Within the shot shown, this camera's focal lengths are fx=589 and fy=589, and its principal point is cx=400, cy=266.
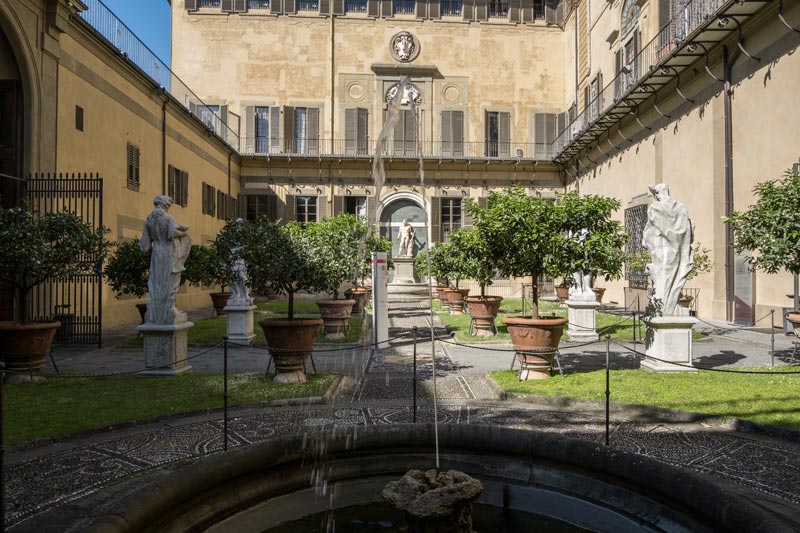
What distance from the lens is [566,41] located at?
27969mm

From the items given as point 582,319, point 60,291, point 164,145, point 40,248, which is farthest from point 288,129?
point 40,248

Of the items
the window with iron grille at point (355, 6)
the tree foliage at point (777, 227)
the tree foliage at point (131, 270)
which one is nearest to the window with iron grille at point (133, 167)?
the tree foliage at point (131, 270)

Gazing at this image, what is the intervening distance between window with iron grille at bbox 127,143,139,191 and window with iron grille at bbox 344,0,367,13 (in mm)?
15541

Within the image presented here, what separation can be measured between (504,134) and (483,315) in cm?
1772

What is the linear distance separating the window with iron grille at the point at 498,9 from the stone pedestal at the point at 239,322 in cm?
2233

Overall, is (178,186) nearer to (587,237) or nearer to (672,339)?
(587,237)

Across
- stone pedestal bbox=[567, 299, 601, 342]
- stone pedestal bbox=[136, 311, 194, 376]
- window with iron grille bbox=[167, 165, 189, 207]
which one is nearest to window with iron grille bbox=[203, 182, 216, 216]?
window with iron grille bbox=[167, 165, 189, 207]

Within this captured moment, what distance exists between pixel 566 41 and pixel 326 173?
13.0m

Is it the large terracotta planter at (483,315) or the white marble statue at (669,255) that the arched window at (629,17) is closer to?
the large terracotta planter at (483,315)

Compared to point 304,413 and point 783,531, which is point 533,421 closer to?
point 304,413

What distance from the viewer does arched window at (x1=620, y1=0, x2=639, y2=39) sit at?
20.0 meters

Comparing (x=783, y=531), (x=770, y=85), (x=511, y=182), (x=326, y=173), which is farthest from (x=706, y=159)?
(x=326, y=173)

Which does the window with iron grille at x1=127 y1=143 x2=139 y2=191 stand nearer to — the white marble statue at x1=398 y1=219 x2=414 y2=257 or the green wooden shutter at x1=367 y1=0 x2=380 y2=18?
the white marble statue at x1=398 y1=219 x2=414 y2=257

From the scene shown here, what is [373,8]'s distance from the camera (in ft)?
90.0
